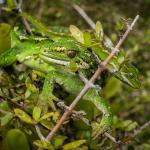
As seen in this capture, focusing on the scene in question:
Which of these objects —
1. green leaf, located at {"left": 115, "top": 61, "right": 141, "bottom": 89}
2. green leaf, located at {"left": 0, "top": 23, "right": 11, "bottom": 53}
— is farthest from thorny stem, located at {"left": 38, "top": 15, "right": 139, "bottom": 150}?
green leaf, located at {"left": 0, "top": 23, "right": 11, "bottom": 53}

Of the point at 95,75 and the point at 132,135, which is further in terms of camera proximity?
the point at 132,135

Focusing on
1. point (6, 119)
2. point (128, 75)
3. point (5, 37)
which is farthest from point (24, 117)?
point (5, 37)

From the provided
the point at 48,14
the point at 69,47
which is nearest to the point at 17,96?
the point at 69,47

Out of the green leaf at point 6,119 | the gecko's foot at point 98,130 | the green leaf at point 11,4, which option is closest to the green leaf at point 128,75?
the gecko's foot at point 98,130

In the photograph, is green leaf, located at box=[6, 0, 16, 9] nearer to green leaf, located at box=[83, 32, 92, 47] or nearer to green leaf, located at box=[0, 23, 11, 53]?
green leaf, located at box=[0, 23, 11, 53]

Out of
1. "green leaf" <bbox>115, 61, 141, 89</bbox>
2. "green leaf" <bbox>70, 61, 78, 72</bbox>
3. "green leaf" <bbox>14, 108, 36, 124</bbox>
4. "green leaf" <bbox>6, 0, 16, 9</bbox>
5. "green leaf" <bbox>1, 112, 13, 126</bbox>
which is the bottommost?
"green leaf" <bbox>1, 112, 13, 126</bbox>

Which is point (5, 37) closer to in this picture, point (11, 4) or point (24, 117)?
point (11, 4)
